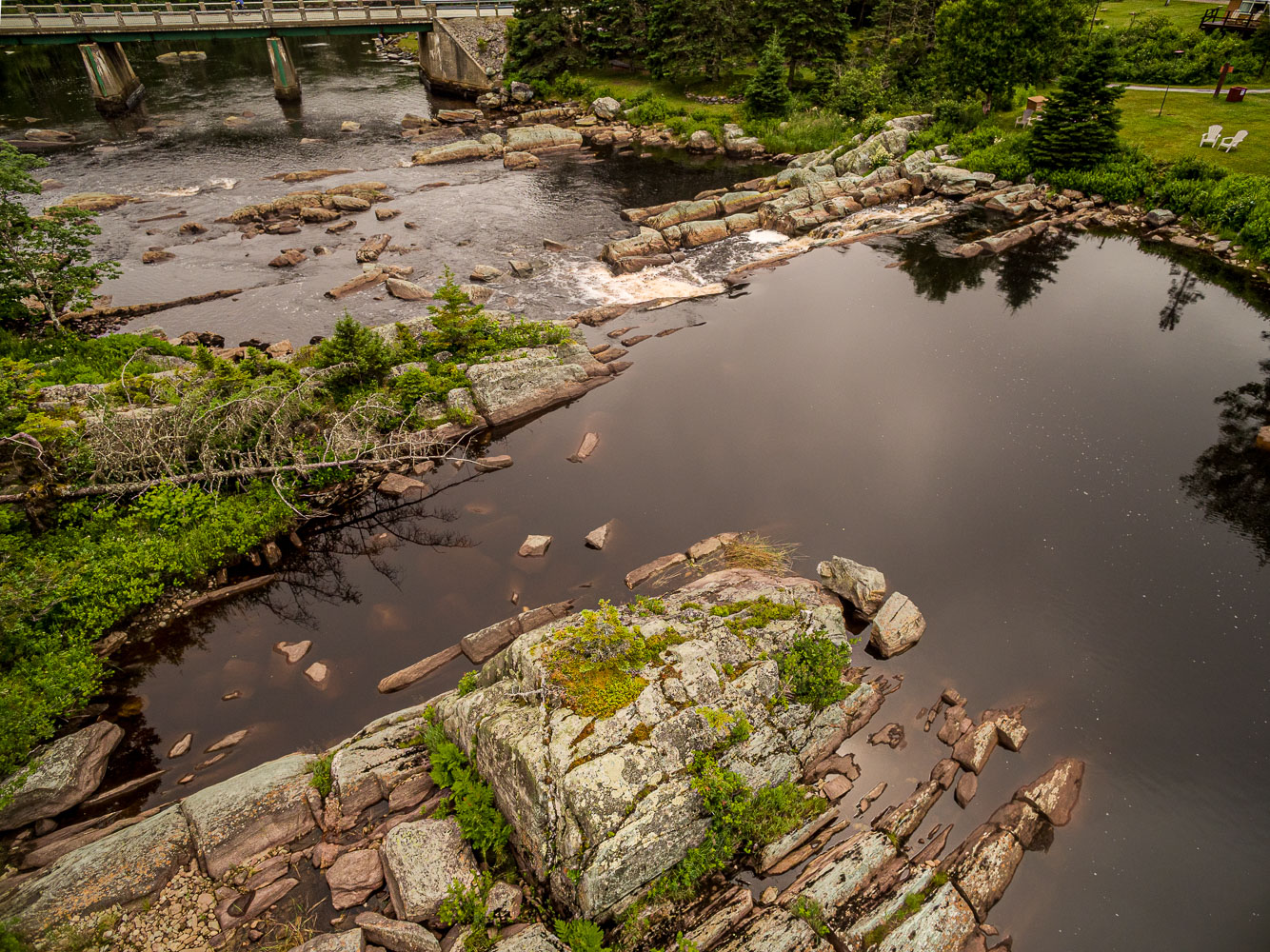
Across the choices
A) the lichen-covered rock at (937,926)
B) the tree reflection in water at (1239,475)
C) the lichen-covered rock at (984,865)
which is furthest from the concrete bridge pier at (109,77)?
the tree reflection in water at (1239,475)

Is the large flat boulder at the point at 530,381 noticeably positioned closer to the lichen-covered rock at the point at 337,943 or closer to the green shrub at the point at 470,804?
the green shrub at the point at 470,804

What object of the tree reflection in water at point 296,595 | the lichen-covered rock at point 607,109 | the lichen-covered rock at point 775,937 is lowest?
the tree reflection in water at point 296,595

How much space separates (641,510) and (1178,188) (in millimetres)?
41009

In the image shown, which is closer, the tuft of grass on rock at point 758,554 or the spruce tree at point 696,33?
the tuft of grass on rock at point 758,554

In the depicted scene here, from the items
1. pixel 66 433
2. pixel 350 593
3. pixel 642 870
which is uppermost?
pixel 66 433

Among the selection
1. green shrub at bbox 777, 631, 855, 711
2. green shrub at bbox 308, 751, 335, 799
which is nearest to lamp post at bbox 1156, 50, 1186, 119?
green shrub at bbox 777, 631, 855, 711

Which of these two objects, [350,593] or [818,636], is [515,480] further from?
[818,636]

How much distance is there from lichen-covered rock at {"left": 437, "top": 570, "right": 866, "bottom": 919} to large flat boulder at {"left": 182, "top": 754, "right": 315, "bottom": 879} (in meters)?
3.26

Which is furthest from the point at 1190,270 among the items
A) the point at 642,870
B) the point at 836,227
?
the point at 642,870

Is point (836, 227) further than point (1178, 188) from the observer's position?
Yes

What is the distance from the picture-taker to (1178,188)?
38.6 m

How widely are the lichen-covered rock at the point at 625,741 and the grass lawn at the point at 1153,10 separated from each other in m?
80.1

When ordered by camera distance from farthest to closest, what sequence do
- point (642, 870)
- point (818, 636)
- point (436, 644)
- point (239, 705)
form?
point (436, 644), point (239, 705), point (818, 636), point (642, 870)

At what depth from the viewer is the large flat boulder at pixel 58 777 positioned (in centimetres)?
1338
